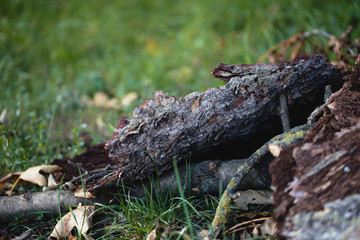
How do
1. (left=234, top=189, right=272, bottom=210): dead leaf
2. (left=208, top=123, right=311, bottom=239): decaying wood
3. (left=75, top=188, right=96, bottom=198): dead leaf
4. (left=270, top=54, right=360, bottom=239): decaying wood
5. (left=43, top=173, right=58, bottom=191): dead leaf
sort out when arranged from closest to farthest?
1. (left=270, top=54, right=360, bottom=239): decaying wood
2. (left=208, top=123, right=311, bottom=239): decaying wood
3. (left=234, top=189, right=272, bottom=210): dead leaf
4. (left=75, top=188, right=96, bottom=198): dead leaf
5. (left=43, top=173, right=58, bottom=191): dead leaf

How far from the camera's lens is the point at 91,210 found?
5.89ft

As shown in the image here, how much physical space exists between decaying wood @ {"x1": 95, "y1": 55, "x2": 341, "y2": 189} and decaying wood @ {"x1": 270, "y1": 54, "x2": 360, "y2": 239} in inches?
16.6

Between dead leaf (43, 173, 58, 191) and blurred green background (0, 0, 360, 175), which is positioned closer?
dead leaf (43, 173, 58, 191)

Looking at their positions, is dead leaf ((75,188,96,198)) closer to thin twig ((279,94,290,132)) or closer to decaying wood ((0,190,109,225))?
decaying wood ((0,190,109,225))

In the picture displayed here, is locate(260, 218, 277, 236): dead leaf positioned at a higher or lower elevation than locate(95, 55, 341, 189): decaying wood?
lower

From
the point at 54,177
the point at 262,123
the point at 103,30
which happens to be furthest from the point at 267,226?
the point at 103,30

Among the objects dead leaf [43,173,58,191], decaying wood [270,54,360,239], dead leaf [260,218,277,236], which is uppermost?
dead leaf [43,173,58,191]

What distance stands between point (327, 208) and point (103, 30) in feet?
15.7

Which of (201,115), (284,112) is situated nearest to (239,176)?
(201,115)

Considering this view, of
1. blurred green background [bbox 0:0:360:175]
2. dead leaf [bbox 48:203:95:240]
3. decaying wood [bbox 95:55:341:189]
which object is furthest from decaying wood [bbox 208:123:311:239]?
blurred green background [bbox 0:0:360:175]

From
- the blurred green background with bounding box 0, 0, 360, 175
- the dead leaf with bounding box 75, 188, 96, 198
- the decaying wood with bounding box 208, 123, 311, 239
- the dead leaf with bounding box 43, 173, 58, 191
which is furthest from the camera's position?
the blurred green background with bounding box 0, 0, 360, 175

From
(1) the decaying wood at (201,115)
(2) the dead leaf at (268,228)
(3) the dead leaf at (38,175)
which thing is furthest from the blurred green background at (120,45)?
(2) the dead leaf at (268,228)

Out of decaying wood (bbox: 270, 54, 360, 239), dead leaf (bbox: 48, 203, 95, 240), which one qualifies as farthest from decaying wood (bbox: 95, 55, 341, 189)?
decaying wood (bbox: 270, 54, 360, 239)

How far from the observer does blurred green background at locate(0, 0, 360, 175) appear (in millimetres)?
3584
